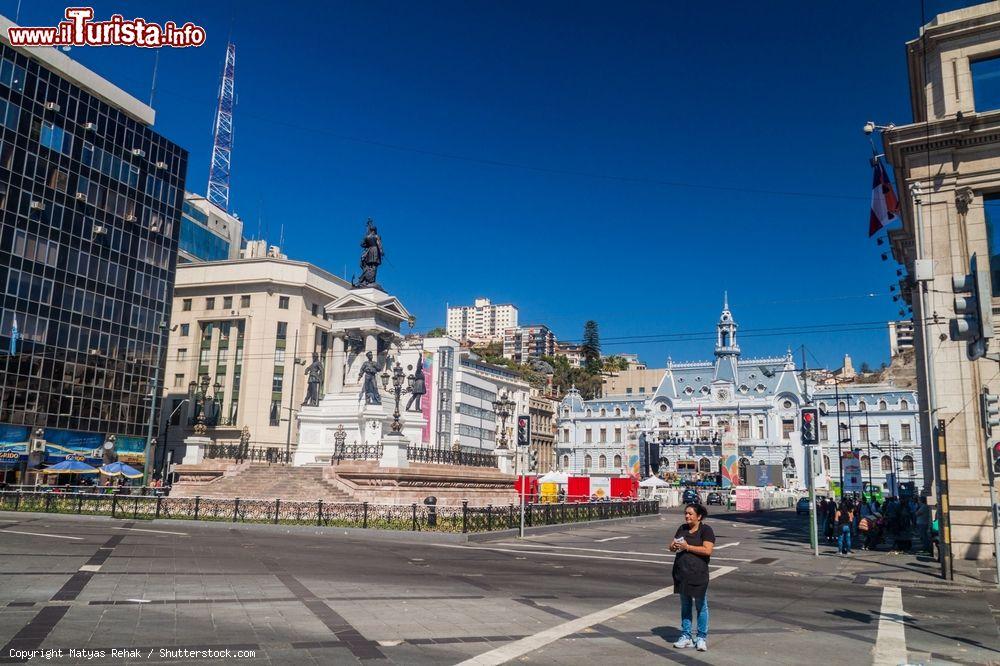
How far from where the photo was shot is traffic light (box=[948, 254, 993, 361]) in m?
11.1

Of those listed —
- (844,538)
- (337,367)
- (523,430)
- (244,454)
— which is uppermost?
(337,367)

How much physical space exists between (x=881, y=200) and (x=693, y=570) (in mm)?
23163

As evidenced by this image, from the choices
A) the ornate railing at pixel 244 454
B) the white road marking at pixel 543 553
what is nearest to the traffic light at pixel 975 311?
the white road marking at pixel 543 553

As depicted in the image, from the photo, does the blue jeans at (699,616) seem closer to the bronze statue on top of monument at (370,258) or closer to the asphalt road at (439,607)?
the asphalt road at (439,607)

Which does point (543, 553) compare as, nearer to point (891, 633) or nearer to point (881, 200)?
point (891, 633)

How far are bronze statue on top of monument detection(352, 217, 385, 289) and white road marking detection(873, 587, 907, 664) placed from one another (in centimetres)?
3298

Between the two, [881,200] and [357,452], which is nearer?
[881,200]

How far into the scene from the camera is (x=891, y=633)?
10.7m

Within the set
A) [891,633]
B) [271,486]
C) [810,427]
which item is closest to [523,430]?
[810,427]

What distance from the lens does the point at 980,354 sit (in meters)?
11.6

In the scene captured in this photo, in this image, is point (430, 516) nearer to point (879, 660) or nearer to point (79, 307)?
point (879, 660)

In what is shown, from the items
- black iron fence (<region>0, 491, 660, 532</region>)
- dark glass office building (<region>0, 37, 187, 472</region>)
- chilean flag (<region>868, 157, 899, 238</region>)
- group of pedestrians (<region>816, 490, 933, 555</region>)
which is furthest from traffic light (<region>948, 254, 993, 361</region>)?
dark glass office building (<region>0, 37, 187, 472</region>)

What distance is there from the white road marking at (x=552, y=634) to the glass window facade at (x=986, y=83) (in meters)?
20.5

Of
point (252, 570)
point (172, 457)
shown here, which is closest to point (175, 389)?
point (172, 457)
